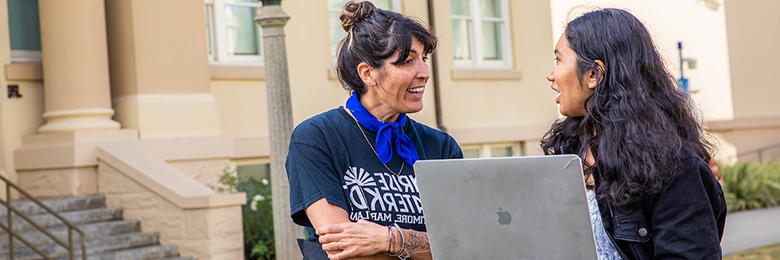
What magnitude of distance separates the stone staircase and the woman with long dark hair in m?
6.90

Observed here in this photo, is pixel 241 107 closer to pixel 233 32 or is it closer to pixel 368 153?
pixel 233 32

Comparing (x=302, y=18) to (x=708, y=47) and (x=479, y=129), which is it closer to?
(x=479, y=129)

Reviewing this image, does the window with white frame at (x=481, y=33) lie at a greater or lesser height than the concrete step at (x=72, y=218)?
greater

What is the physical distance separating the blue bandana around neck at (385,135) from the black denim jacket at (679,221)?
74 centimetres

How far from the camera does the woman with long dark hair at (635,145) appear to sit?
8.75 ft

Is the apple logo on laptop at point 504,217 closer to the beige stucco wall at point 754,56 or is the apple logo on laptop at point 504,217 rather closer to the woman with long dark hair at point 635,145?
the woman with long dark hair at point 635,145

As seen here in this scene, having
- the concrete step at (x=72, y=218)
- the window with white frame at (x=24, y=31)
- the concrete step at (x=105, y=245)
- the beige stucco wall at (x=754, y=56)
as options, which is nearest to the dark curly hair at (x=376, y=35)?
the concrete step at (x=105, y=245)

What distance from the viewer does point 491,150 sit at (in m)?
15.6

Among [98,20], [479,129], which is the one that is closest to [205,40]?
[98,20]

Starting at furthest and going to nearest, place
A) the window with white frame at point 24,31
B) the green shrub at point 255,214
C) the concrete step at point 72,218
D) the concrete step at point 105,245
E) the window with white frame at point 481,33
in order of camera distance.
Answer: the window with white frame at point 481,33 < the window with white frame at point 24,31 < the green shrub at point 255,214 < the concrete step at point 72,218 < the concrete step at point 105,245

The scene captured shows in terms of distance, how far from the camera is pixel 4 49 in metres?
10.3

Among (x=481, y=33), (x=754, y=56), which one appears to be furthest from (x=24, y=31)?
(x=754, y=56)

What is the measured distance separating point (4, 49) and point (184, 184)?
88.5 inches

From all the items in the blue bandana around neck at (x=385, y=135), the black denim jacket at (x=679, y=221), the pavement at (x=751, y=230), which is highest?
the blue bandana around neck at (x=385, y=135)
